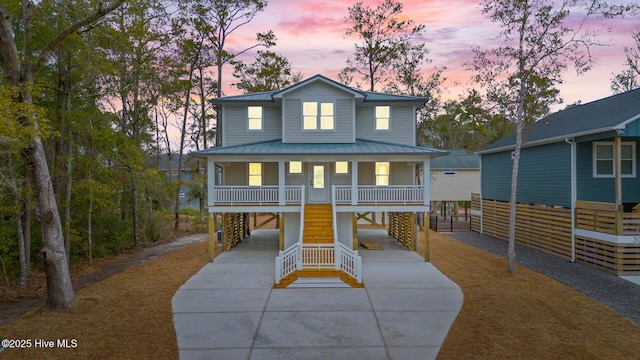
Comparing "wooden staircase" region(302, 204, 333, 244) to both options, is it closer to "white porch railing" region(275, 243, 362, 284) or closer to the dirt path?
"white porch railing" region(275, 243, 362, 284)

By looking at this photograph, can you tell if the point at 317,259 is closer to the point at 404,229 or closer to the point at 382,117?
the point at 404,229

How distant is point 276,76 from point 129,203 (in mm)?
16650

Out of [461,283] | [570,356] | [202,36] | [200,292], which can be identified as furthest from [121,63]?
[570,356]

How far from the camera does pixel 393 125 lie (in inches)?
735

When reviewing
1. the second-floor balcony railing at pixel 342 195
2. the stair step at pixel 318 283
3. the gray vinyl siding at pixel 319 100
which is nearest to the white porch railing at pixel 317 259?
the stair step at pixel 318 283

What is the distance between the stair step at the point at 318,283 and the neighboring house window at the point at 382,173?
6982mm

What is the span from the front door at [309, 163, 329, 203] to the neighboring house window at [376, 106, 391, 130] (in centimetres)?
358

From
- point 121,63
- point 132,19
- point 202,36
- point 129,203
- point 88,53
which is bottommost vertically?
point 129,203

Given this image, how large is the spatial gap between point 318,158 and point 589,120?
39.6 ft

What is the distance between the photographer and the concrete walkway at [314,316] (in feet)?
24.6

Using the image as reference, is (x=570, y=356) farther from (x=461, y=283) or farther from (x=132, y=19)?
(x=132, y=19)

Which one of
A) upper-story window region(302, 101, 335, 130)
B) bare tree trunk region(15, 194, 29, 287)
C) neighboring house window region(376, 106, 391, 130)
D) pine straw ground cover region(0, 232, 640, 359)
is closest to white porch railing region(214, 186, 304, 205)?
upper-story window region(302, 101, 335, 130)

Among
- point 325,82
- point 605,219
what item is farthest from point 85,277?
point 605,219

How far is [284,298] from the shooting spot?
10.9 m
